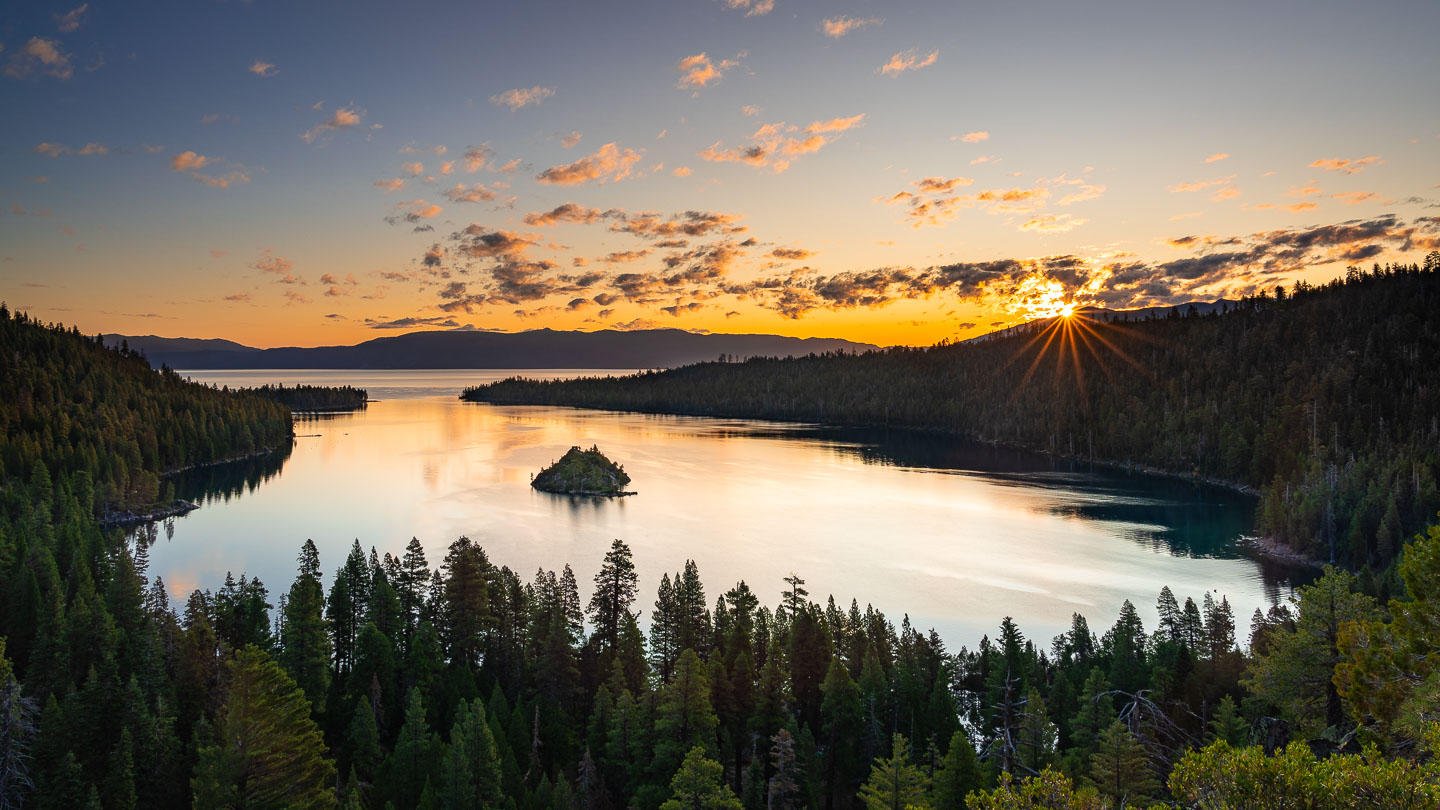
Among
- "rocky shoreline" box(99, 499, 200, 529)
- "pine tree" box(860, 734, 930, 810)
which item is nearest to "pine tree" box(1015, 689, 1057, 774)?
"pine tree" box(860, 734, 930, 810)

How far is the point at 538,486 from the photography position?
120m

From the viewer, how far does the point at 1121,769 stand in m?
23.0

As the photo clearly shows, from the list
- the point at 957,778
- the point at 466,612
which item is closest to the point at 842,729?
the point at 957,778

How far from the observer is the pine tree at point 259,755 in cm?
→ 2364

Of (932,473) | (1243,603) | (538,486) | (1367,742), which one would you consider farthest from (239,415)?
(1367,742)

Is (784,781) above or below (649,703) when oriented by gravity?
below

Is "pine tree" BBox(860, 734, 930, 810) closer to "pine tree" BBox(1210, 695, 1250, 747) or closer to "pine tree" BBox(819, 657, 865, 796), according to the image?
"pine tree" BBox(1210, 695, 1250, 747)

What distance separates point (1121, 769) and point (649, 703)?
1905 cm

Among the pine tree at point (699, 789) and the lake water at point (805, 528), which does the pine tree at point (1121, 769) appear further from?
the lake water at point (805, 528)

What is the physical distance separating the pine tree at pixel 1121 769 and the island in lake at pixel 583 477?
95.2 metres

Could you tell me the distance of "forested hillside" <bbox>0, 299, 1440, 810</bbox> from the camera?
59.8 ft

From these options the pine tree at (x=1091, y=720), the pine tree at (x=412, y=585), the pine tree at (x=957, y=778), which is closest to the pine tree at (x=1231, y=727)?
the pine tree at (x=1091, y=720)

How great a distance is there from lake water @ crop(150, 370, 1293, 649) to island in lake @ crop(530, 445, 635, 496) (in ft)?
10.5

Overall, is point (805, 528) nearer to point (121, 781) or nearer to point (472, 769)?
point (472, 769)
